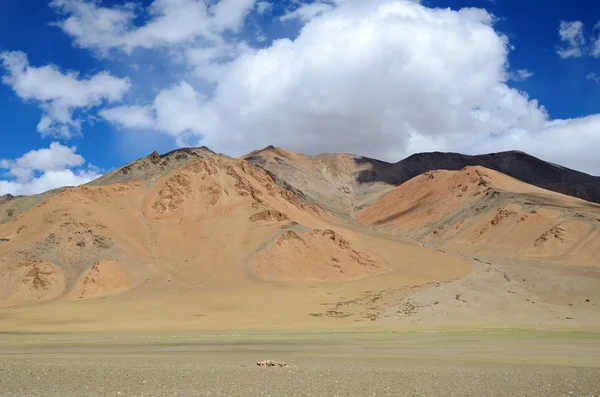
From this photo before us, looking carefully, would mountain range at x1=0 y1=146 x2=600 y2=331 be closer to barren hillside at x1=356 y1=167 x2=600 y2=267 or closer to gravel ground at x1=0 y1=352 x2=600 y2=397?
barren hillside at x1=356 y1=167 x2=600 y2=267

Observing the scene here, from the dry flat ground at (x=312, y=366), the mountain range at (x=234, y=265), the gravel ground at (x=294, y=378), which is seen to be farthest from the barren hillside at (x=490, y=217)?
the gravel ground at (x=294, y=378)

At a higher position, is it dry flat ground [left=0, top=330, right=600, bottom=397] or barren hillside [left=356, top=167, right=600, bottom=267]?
barren hillside [left=356, top=167, right=600, bottom=267]

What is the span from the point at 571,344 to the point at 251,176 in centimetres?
8071

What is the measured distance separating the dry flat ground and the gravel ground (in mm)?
31

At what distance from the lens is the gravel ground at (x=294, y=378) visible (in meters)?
15.5

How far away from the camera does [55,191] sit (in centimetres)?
12550

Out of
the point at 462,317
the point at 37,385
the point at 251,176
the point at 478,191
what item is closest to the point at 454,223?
the point at 478,191

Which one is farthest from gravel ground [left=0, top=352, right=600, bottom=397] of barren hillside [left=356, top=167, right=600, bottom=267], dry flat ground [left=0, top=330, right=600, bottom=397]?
barren hillside [left=356, top=167, right=600, bottom=267]

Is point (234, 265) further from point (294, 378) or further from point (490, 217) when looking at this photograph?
point (490, 217)

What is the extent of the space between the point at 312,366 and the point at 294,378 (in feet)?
11.2

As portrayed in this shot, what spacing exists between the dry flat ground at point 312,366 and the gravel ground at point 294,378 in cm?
3

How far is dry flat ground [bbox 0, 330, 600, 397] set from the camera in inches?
627

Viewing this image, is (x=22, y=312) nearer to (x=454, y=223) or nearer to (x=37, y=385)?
(x=37, y=385)

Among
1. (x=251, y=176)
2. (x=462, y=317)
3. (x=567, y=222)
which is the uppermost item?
(x=251, y=176)
